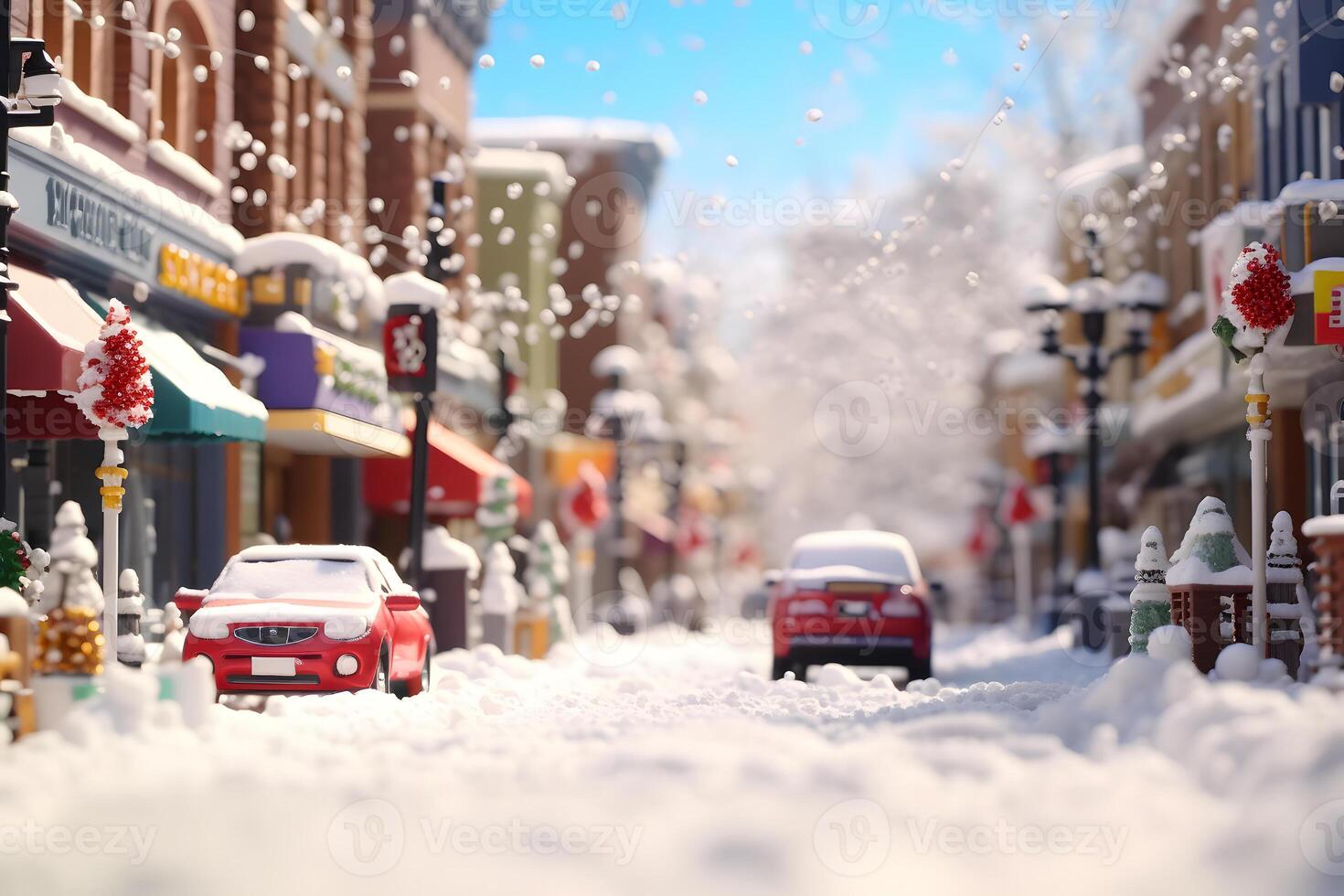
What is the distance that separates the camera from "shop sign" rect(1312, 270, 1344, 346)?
1519cm

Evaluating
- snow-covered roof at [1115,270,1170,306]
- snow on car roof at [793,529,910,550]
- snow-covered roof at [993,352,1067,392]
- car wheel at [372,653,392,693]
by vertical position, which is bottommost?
car wheel at [372,653,392,693]

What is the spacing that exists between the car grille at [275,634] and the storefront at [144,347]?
2.54 meters

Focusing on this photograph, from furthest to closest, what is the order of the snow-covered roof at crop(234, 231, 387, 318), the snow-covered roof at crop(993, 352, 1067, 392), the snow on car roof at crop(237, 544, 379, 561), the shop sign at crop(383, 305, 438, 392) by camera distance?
1. the snow-covered roof at crop(993, 352, 1067, 392)
2. the snow-covered roof at crop(234, 231, 387, 318)
3. the shop sign at crop(383, 305, 438, 392)
4. the snow on car roof at crop(237, 544, 379, 561)

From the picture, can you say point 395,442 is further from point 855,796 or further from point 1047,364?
point 1047,364

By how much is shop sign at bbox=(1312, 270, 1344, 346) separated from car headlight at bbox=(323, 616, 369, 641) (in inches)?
307

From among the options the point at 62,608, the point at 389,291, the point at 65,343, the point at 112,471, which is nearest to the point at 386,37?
the point at 389,291

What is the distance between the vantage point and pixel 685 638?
37125 mm

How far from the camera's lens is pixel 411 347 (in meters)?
20.7

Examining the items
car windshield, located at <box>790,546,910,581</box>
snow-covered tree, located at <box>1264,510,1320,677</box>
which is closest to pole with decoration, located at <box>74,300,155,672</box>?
snow-covered tree, located at <box>1264,510,1320,677</box>

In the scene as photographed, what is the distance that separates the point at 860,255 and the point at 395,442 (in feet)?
112

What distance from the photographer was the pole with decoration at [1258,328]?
13507 mm

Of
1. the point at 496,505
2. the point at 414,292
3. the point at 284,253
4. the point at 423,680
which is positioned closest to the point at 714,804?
the point at 423,680

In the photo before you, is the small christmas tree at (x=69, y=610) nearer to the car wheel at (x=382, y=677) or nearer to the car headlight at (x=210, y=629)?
the car headlight at (x=210, y=629)

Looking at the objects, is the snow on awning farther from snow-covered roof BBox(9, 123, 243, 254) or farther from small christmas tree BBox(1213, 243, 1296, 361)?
small christmas tree BBox(1213, 243, 1296, 361)
